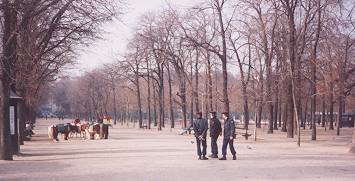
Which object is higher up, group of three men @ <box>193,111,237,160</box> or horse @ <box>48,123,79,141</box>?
group of three men @ <box>193,111,237,160</box>

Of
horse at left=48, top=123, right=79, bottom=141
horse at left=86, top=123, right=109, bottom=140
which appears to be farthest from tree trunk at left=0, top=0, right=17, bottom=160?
horse at left=86, top=123, right=109, bottom=140

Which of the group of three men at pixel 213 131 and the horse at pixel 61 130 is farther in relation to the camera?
the horse at pixel 61 130

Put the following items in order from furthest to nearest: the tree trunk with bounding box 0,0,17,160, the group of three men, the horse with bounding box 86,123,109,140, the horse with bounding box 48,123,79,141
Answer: the horse with bounding box 86,123,109,140 < the horse with bounding box 48,123,79,141 < the group of three men < the tree trunk with bounding box 0,0,17,160

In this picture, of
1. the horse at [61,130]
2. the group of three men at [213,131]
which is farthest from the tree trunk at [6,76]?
the horse at [61,130]

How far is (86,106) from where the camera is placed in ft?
336

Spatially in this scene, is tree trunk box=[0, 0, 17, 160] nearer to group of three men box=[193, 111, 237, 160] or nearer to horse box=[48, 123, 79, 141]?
group of three men box=[193, 111, 237, 160]

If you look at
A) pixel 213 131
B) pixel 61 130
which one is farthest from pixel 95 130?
pixel 213 131

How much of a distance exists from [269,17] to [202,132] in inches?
788

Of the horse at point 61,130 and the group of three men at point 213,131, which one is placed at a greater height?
the group of three men at point 213,131

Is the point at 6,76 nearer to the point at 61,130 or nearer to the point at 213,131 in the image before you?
the point at 213,131

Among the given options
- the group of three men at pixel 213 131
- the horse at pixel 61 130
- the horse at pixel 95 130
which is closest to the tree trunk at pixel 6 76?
the group of three men at pixel 213 131

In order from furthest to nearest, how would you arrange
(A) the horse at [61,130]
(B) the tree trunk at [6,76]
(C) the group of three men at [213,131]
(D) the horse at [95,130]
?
1. (D) the horse at [95,130]
2. (A) the horse at [61,130]
3. (C) the group of three men at [213,131]
4. (B) the tree trunk at [6,76]

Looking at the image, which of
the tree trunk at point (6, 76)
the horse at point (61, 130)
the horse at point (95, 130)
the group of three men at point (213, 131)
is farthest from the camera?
the horse at point (95, 130)

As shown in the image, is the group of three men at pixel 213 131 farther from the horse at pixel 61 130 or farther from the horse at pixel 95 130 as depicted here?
the horse at pixel 95 130
